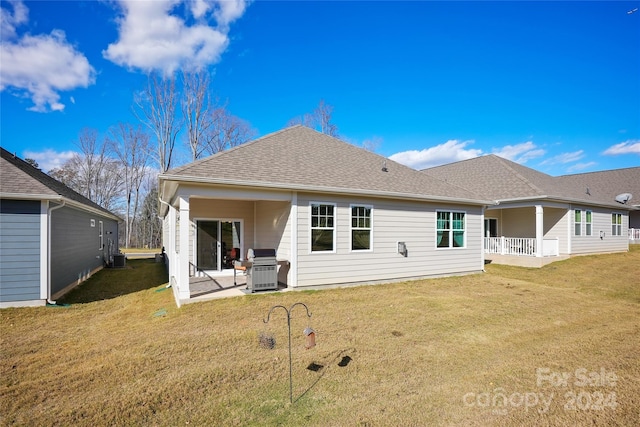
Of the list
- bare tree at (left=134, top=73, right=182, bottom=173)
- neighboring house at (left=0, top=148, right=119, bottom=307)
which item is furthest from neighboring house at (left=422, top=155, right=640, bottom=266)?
bare tree at (left=134, top=73, right=182, bottom=173)

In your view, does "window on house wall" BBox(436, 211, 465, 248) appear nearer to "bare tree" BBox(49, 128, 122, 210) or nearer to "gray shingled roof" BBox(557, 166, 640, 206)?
"gray shingled roof" BBox(557, 166, 640, 206)

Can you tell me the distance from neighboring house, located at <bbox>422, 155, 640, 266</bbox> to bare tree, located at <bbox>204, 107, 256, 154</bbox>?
56.9 feet

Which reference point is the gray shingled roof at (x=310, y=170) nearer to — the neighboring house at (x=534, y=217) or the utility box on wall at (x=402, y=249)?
the utility box on wall at (x=402, y=249)

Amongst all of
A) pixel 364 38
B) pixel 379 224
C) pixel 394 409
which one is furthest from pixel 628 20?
pixel 394 409

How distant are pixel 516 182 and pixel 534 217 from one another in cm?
225

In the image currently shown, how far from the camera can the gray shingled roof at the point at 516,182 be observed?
15.4m

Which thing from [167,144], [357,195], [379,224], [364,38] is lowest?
[379,224]

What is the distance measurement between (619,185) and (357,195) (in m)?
26.4

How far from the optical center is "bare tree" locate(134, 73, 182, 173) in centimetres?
2472

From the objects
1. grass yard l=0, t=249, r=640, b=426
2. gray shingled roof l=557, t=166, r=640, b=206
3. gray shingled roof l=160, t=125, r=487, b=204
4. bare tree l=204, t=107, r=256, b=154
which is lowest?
grass yard l=0, t=249, r=640, b=426

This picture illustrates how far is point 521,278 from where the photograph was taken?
39.0 ft

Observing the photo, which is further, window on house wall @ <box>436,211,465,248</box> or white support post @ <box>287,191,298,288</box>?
window on house wall @ <box>436,211,465,248</box>

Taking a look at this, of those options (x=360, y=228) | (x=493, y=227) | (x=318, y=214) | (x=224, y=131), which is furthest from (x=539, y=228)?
(x=224, y=131)

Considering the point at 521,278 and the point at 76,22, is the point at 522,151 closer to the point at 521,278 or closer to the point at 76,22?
the point at 521,278
